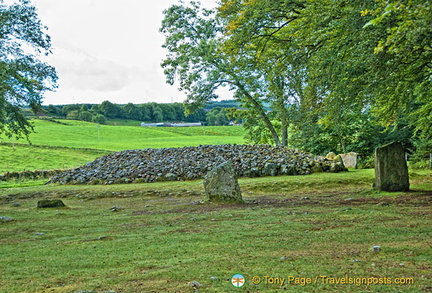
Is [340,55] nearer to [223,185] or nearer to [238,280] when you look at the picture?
[223,185]

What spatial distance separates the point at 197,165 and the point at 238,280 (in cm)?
2327

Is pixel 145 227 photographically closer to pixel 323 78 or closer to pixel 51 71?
pixel 323 78

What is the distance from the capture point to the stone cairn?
26406mm

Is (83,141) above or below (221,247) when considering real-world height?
below

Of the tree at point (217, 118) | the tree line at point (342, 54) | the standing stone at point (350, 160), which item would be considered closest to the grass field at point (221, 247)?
the tree line at point (342, 54)

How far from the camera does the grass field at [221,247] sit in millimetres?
5020

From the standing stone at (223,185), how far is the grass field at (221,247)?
1.29m

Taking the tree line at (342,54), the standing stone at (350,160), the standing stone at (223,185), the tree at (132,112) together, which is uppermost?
the tree at (132,112)

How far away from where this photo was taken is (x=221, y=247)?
7.16m

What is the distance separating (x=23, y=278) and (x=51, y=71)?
16.9 m

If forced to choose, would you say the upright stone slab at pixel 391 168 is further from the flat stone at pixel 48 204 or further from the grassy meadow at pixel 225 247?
the flat stone at pixel 48 204

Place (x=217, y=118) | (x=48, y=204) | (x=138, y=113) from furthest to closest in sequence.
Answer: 1. (x=138, y=113)
2. (x=217, y=118)
3. (x=48, y=204)

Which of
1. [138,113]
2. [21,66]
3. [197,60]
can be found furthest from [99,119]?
[21,66]

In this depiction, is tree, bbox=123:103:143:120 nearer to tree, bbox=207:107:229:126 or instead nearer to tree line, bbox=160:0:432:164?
tree, bbox=207:107:229:126
